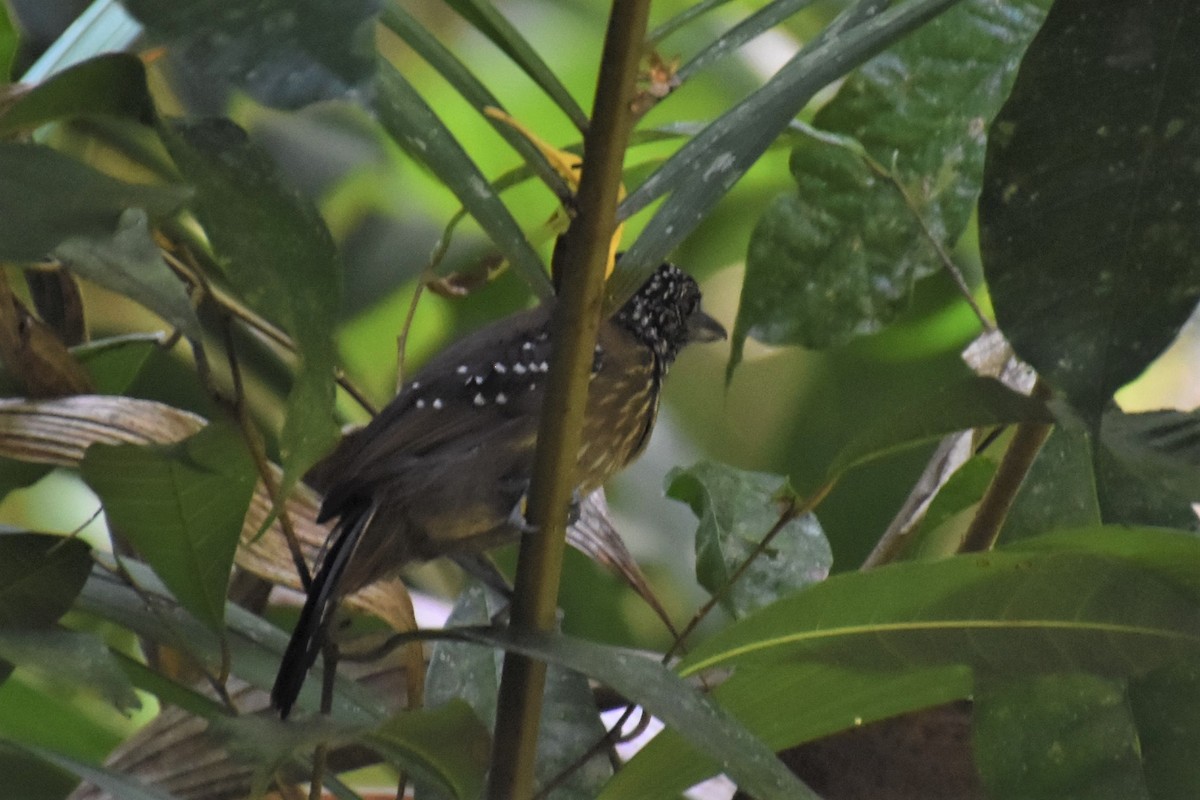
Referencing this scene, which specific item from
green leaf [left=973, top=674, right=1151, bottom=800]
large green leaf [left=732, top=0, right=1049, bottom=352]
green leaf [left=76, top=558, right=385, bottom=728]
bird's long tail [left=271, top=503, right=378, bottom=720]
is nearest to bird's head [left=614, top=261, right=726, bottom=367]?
large green leaf [left=732, top=0, right=1049, bottom=352]

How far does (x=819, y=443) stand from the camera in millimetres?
2152

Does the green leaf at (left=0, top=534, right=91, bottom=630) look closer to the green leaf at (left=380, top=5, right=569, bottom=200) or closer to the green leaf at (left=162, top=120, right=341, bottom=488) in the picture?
the green leaf at (left=162, top=120, right=341, bottom=488)

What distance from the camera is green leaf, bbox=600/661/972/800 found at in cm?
89

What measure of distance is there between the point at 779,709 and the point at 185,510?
45 cm

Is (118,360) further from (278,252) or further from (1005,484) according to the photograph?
(1005,484)

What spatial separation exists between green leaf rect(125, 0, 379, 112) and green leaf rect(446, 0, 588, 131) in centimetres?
22

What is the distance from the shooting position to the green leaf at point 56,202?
0.57m

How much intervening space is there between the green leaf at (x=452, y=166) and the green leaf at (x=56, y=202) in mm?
175

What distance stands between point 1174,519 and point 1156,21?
16.0 inches

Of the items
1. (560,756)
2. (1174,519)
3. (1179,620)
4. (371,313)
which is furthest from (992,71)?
(371,313)

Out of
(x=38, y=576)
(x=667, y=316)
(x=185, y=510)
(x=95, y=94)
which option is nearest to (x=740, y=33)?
(x=95, y=94)

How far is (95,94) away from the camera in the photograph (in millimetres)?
613

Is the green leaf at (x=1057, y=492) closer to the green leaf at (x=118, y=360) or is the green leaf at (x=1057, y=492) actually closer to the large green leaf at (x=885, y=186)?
the large green leaf at (x=885, y=186)

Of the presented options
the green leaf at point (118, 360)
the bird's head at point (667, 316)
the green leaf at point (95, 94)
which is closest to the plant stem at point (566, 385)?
the green leaf at point (95, 94)
